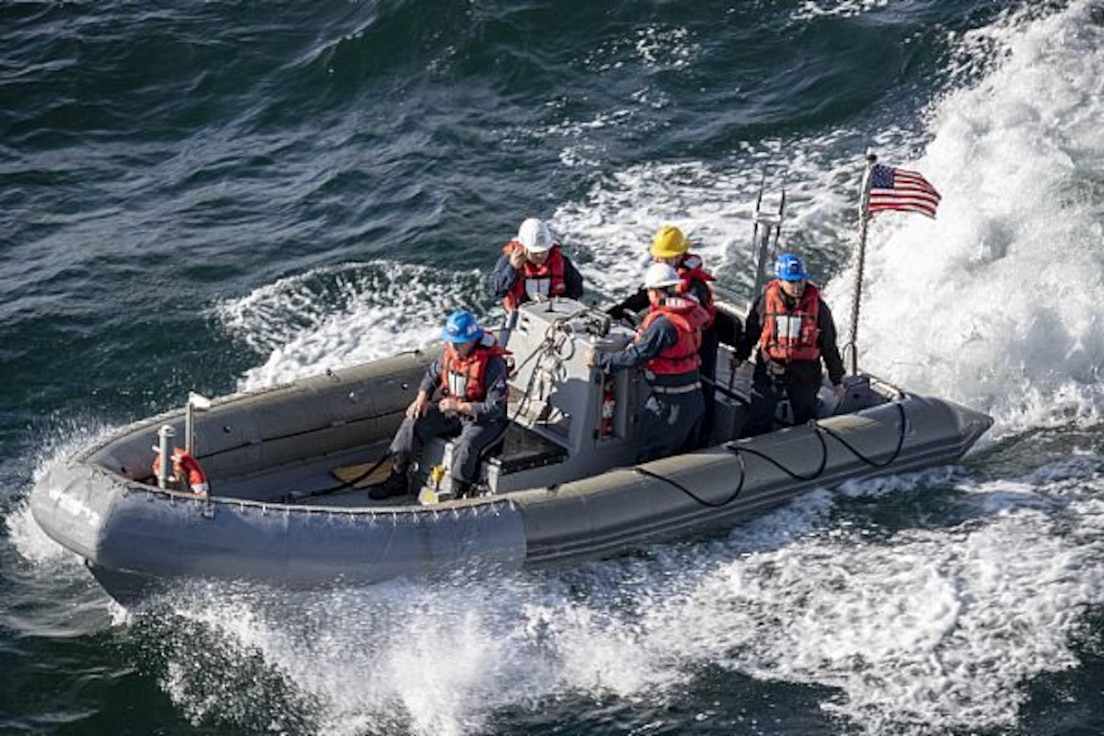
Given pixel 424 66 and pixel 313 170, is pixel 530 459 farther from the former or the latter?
pixel 424 66

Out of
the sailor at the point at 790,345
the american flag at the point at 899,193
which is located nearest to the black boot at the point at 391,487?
the sailor at the point at 790,345

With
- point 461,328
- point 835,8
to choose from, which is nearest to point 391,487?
point 461,328

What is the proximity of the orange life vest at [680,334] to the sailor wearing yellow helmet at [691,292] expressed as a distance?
116 mm

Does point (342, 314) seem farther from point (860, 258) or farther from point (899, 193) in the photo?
point (899, 193)

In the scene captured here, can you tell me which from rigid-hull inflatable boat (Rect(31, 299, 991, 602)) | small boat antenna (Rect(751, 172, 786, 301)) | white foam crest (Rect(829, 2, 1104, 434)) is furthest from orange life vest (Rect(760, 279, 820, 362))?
white foam crest (Rect(829, 2, 1104, 434))

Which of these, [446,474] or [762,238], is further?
[762,238]

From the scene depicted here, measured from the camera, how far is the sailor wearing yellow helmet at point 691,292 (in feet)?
42.3

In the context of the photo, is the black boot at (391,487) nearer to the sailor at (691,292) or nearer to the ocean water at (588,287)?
the ocean water at (588,287)

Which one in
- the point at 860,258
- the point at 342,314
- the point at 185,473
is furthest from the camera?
the point at 342,314

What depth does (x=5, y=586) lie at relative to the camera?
12.8 metres

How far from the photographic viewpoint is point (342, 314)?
16.5 meters

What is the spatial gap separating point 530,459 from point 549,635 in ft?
4.44

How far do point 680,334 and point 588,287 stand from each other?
13.6 feet

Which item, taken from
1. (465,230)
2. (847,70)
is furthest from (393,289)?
(847,70)
